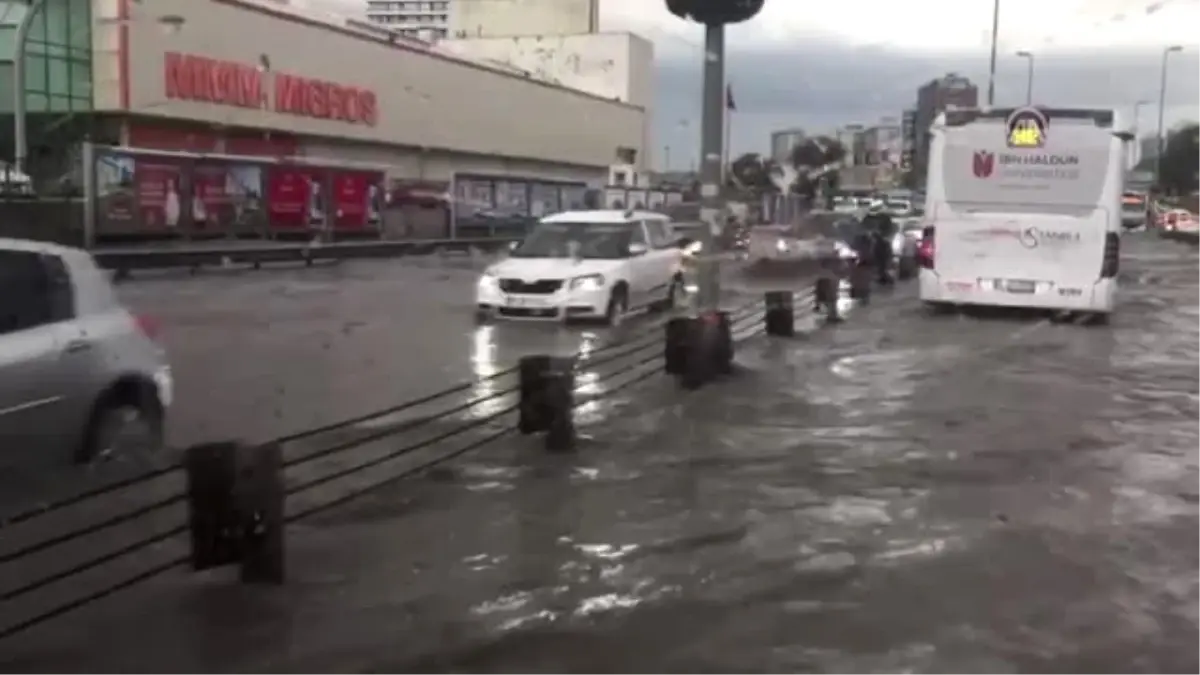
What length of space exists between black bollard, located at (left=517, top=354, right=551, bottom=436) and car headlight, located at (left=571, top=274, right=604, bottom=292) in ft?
31.2

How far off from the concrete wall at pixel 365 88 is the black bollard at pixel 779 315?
28327 mm

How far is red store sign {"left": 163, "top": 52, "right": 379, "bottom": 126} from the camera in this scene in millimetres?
44125

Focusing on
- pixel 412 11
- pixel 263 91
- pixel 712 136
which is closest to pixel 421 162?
pixel 263 91

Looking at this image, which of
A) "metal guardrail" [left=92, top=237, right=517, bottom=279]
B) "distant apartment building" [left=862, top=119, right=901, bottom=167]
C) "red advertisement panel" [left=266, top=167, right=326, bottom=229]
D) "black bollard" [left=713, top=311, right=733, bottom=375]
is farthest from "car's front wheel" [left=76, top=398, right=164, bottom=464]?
"distant apartment building" [left=862, top=119, right=901, bottom=167]

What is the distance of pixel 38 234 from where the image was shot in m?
31.2

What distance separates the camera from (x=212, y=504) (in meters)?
6.80

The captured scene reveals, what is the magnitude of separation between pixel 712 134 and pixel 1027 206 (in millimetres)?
9250

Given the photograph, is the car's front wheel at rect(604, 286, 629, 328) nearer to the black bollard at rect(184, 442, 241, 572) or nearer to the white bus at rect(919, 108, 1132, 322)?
the white bus at rect(919, 108, 1132, 322)

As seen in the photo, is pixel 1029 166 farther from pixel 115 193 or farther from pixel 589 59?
pixel 589 59

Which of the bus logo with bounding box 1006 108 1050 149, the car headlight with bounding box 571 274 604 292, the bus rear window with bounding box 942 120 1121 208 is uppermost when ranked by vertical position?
the bus logo with bounding box 1006 108 1050 149

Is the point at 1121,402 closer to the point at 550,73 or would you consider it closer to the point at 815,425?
the point at 815,425

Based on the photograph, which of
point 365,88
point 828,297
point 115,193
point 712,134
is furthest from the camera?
point 365,88

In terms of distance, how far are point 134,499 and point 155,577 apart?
2.00 meters

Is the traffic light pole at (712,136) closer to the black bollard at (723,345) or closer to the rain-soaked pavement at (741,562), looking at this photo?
the black bollard at (723,345)
